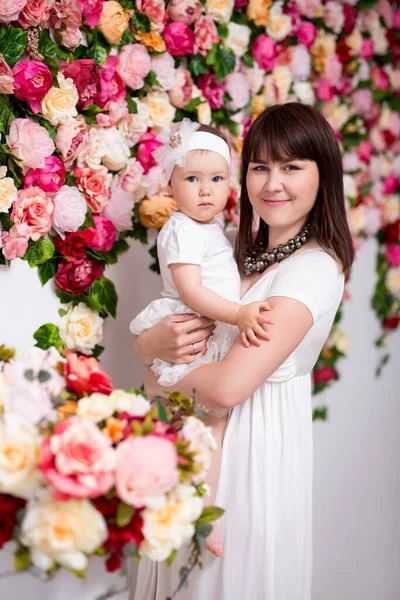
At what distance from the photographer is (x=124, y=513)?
0.97 m

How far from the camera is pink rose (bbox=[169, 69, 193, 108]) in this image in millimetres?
2002

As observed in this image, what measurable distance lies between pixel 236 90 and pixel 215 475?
1.32m

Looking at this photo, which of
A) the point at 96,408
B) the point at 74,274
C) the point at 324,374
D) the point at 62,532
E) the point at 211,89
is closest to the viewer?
the point at 62,532

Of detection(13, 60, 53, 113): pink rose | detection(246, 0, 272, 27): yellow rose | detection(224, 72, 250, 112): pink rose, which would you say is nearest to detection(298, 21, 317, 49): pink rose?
detection(246, 0, 272, 27): yellow rose

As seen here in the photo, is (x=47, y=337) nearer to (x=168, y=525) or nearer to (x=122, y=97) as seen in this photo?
(x=122, y=97)

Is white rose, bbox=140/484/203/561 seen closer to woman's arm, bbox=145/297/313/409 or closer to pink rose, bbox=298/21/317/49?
woman's arm, bbox=145/297/313/409

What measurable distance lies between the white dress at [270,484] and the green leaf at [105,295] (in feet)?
1.47

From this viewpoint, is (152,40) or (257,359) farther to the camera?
(152,40)

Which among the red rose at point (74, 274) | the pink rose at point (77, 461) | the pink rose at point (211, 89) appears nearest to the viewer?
the pink rose at point (77, 461)

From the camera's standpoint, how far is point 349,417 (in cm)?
306

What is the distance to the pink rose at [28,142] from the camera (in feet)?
5.08

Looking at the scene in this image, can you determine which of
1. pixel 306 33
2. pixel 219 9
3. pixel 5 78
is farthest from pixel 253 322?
pixel 306 33

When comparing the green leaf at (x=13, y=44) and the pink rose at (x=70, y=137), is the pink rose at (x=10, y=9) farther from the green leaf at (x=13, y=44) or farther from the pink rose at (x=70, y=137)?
the pink rose at (x=70, y=137)

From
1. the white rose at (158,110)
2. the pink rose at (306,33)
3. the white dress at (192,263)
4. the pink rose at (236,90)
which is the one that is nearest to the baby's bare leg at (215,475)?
the white dress at (192,263)
